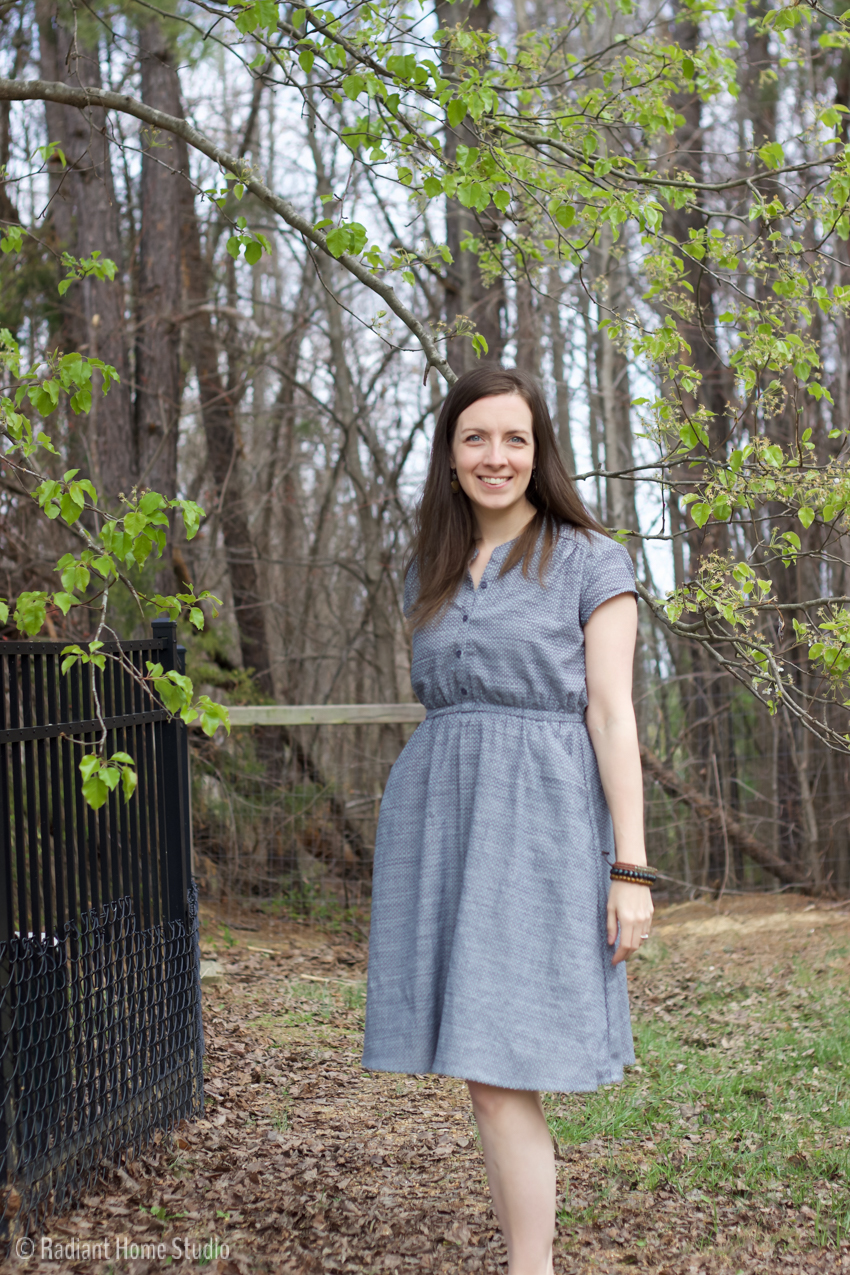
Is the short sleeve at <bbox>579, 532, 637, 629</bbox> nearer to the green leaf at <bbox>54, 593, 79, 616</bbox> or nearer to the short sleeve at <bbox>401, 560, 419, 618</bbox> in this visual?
the short sleeve at <bbox>401, 560, 419, 618</bbox>

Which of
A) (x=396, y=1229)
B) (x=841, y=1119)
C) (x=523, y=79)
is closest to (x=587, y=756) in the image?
(x=396, y=1229)

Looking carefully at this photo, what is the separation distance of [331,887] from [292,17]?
211 inches

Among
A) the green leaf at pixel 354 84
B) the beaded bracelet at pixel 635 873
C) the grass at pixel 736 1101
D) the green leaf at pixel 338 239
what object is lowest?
the grass at pixel 736 1101

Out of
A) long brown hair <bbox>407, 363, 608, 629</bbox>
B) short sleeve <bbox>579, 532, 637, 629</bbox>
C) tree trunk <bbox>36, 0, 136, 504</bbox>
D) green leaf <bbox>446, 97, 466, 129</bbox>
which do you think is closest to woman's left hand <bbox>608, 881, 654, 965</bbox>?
short sleeve <bbox>579, 532, 637, 629</bbox>

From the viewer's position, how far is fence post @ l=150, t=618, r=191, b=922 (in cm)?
375

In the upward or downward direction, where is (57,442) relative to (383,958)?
upward

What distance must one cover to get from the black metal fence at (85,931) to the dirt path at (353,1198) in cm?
18

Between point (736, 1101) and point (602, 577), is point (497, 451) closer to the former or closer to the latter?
point (602, 577)

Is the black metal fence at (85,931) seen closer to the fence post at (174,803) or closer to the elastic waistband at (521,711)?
the fence post at (174,803)

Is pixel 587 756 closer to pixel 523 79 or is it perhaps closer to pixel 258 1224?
pixel 258 1224

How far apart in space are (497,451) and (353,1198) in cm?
217

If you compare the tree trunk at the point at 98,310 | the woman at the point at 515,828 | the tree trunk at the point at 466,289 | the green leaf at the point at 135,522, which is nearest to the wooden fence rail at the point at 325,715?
the tree trunk at the point at 98,310

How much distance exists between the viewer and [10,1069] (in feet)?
9.05

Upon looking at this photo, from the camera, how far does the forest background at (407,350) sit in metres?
3.48
